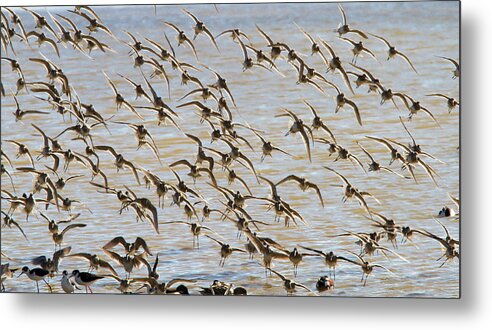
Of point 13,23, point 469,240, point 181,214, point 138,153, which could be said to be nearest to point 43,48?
point 13,23

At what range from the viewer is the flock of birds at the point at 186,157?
3.38 metres

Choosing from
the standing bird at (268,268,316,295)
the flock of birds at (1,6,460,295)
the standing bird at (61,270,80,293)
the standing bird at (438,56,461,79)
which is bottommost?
the standing bird at (61,270,80,293)

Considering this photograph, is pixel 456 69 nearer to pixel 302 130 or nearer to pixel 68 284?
pixel 302 130

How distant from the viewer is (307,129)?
3.41m

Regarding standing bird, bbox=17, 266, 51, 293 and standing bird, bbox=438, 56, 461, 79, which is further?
standing bird, bbox=17, 266, 51, 293

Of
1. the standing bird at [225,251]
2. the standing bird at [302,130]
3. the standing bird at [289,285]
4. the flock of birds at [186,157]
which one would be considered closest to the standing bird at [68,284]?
the flock of birds at [186,157]

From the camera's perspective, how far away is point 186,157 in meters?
3.45

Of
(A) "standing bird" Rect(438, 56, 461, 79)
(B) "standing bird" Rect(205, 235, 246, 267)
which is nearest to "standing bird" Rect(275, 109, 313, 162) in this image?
(B) "standing bird" Rect(205, 235, 246, 267)

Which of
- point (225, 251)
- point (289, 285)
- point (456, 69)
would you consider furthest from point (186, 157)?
point (456, 69)

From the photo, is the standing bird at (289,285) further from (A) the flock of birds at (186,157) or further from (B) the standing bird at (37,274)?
(B) the standing bird at (37,274)

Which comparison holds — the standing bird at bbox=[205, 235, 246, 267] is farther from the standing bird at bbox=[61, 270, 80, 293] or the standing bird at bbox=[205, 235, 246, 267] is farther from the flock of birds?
the standing bird at bbox=[61, 270, 80, 293]

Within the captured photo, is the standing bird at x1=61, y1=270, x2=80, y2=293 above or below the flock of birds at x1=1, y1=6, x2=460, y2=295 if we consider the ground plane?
below

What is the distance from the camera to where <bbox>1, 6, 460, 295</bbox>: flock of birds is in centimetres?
338

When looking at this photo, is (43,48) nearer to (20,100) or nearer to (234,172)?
(20,100)
